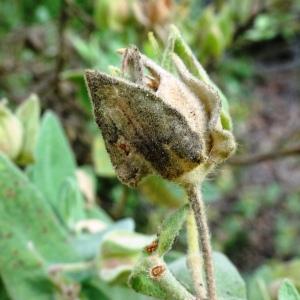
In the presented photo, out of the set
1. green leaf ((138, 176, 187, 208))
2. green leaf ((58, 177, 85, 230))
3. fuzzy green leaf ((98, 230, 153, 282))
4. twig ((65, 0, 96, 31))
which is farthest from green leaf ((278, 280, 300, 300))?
twig ((65, 0, 96, 31))

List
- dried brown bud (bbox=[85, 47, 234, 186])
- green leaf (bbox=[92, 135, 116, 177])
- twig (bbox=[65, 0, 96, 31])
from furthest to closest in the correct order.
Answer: twig (bbox=[65, 0, 96, 31])
green leaf (bbox=[92, 135, 116, 177])
dried brown bud (bbox=[85, 47, 234, 186])

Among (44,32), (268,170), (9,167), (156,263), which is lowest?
(156,263)

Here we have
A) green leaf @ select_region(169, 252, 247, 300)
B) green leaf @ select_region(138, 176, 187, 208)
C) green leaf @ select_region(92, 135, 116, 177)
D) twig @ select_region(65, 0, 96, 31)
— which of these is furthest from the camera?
twig @ select_region(65, 0, 96, 31)

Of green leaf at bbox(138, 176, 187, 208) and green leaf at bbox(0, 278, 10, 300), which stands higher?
green leaf at bbox(138, 176, 187, 208)

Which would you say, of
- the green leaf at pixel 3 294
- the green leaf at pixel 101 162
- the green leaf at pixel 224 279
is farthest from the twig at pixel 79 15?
the green leaf at pixel 224 279

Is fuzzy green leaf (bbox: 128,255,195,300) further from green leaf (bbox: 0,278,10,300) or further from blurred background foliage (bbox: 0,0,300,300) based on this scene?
green leaf (bbox: 0,278,10,300)

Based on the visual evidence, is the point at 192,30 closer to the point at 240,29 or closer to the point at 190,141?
the point at 240,29

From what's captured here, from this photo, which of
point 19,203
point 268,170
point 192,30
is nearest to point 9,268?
point 19,203
